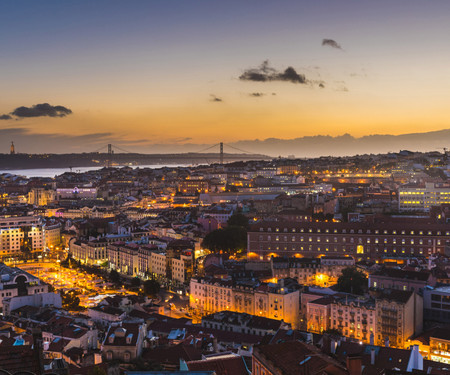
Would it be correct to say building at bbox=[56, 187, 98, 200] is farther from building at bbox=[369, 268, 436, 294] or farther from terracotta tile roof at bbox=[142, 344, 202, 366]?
terracotta tile roof at bbox=[142, 344, 202, 366]

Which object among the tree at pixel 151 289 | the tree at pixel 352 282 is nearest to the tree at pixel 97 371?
the tree at pixel 352 282

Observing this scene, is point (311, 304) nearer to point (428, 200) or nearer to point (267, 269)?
point (267, 269)

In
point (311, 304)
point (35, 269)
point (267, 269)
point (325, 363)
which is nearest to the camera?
point (325, 363)

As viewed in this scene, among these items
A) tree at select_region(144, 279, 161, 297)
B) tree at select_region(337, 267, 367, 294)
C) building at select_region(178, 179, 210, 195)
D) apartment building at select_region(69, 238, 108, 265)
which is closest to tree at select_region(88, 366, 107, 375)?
tree at select_region(337, 267, 367, 294)

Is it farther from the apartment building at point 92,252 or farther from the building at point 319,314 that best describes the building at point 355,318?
the apartment building at point 92,252

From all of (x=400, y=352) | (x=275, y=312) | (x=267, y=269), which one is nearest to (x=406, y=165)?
(x=267, y=269)

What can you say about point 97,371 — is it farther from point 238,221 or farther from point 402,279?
point 238,221

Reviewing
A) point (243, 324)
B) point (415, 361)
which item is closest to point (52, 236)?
point (243, 324)
